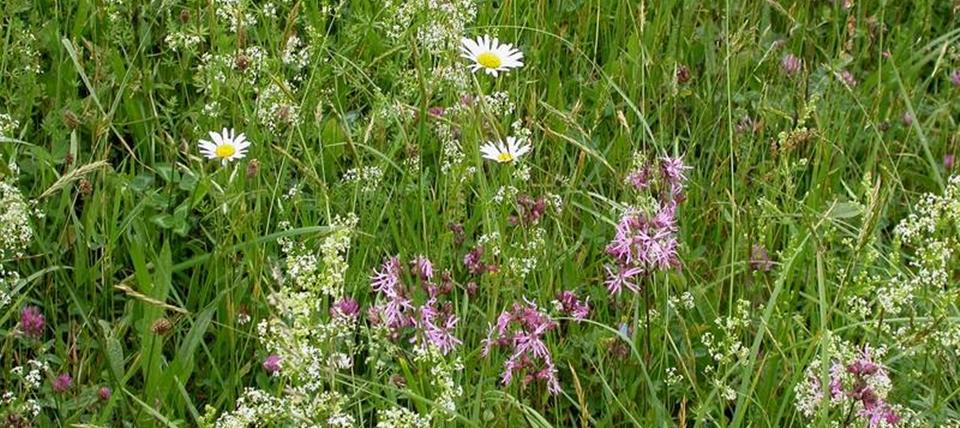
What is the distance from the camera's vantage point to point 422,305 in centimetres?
248

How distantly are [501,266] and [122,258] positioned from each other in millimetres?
755

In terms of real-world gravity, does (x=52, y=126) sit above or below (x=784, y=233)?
above

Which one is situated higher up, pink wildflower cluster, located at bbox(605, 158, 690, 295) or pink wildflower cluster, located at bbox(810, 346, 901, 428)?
pink wildflower cluster, located at bbox(605, 158, 690, 295)

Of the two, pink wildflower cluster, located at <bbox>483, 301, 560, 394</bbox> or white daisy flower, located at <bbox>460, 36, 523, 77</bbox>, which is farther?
white daisy flower, located at <bbox>460, 36, 523, 77</bbox>

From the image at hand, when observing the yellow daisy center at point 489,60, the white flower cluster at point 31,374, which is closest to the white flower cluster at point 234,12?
the yellow daisy center at point 489,60

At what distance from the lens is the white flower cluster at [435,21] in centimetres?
276

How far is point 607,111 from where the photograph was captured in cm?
346

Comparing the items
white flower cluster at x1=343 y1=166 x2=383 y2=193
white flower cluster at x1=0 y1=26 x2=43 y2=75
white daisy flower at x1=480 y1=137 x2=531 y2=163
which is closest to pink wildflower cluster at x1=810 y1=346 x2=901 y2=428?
white daisy flower at x1=480 y1=137 x2=531 y2=163

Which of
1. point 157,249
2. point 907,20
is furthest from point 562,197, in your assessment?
point 907,20

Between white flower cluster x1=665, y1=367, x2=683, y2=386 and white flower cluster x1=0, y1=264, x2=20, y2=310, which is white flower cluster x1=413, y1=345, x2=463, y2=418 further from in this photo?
white flower cluster x1=0, y1=264, x2=20, y2=310

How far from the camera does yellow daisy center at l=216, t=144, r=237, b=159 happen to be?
109 inches

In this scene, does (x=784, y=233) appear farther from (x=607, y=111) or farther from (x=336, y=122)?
(x=336, y=122)

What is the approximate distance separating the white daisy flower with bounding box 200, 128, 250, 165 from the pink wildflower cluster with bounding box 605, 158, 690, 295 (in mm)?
726

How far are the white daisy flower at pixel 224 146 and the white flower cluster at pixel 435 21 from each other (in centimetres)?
39
